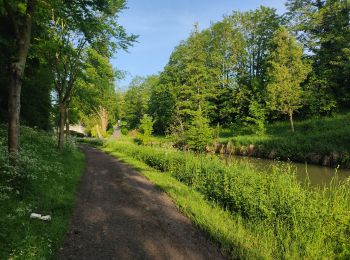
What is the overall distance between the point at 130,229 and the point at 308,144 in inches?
887

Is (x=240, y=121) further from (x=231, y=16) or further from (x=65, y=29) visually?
(x=65, y=29)

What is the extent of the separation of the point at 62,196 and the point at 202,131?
20.6m

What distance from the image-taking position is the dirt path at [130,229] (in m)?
6.22

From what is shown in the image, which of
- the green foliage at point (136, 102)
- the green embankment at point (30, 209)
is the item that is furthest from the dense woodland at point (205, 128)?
the green foliage at point (136, 102)

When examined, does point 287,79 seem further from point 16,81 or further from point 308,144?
point 16,81

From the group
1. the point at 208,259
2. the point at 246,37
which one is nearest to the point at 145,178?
the point at 208,259

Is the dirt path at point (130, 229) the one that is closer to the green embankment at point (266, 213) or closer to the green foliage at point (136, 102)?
the green embankment at point (266, 213)

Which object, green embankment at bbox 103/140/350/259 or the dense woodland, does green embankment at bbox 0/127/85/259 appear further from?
green embankment at bbox 103/140/350/259

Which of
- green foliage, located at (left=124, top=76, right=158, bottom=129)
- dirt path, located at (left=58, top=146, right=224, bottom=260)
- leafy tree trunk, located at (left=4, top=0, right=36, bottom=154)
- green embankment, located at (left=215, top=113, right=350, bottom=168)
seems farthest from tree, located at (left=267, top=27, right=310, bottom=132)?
green foliage, located at (left=124, top=76, right=158, bottom=129)

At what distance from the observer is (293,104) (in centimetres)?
3509

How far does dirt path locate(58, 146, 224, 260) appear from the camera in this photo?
20.4 ft

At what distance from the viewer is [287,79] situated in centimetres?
3378

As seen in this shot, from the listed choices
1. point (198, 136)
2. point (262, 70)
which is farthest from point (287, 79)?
point (262, 70)

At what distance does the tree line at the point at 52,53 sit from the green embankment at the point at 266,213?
5969mm
